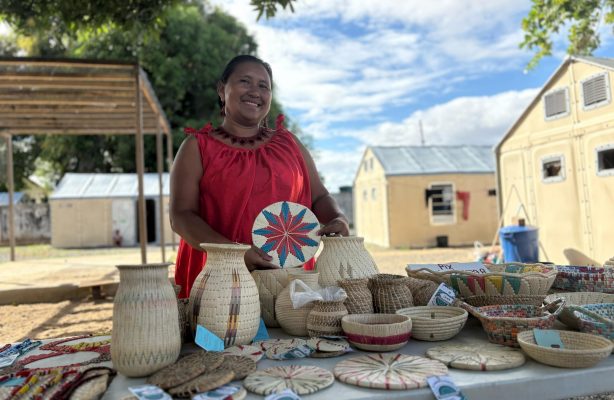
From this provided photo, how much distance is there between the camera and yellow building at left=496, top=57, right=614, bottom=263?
8109 mm

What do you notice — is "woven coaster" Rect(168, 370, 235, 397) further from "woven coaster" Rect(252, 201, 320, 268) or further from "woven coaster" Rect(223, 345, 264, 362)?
"woven coaster" Rect(252, 201, 320, 268)

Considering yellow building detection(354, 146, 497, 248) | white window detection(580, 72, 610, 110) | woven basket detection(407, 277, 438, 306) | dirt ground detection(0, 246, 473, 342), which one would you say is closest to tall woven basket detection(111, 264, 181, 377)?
woven basket detection(407, 277, 438, 306)

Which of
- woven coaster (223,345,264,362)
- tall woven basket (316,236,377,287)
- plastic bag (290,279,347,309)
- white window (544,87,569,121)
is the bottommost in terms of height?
woven coaster (223,345,264,362)

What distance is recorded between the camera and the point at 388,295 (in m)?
1.48

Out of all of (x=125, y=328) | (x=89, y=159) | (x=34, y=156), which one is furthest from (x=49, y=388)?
(x=34, y=156)

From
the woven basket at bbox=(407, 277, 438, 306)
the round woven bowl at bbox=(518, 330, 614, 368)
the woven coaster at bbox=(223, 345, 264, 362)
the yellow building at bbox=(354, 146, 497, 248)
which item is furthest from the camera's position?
the yellow building at bbox=(354, 146, 497, 248)

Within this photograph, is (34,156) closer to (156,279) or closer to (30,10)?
(30,10)

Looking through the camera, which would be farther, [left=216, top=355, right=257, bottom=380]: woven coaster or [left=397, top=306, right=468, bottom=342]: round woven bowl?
[left=397, top=306, right=468, bottom=342]: round woven bowl

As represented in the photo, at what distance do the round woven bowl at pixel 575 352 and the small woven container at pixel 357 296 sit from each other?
448 millimetres

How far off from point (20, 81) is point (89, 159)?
1781 cm

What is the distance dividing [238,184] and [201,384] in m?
0.95

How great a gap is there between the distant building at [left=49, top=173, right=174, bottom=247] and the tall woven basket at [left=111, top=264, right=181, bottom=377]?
56.4ft

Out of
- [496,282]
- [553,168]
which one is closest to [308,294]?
[496,282]

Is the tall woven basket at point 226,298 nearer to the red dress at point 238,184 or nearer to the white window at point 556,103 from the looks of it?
the red dress at point 238,184
